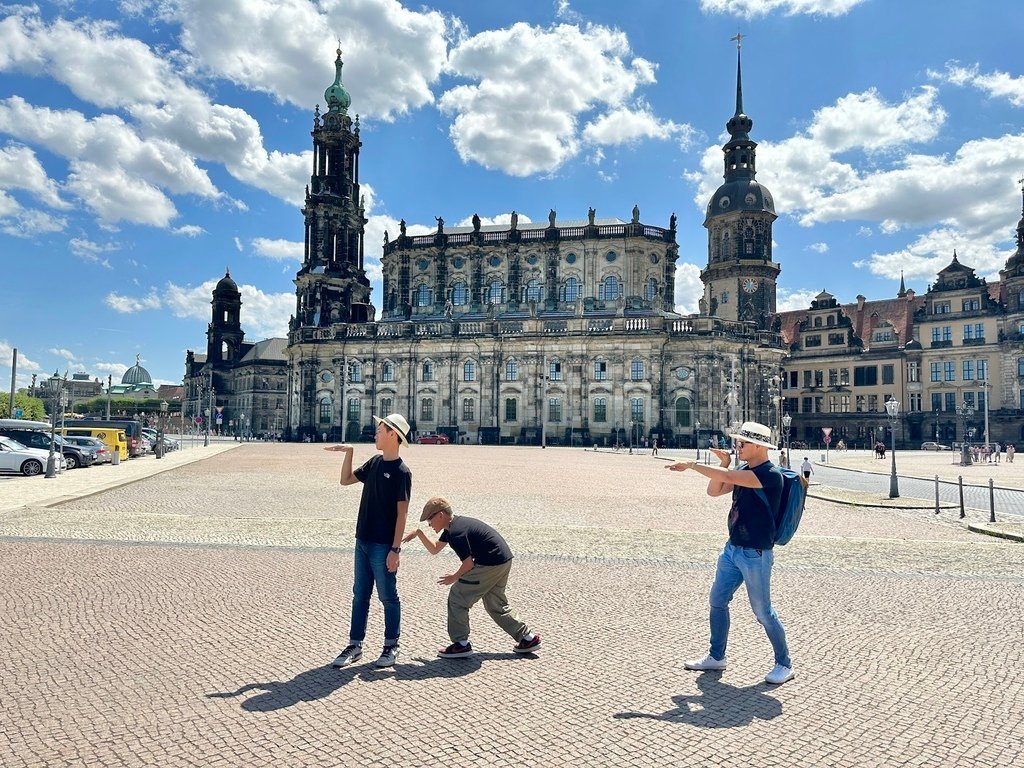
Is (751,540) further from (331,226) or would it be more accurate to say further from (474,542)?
(331,226)

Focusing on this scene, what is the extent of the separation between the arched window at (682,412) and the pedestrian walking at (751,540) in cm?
5571

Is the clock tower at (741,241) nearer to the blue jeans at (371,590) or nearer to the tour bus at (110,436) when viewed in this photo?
the tour bus at (110,436)

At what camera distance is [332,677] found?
5488 mm

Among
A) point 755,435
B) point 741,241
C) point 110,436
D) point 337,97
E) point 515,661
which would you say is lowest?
point 515,661

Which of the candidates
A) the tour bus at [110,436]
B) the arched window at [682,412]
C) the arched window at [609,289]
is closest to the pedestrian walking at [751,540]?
the tour bus at [110,436]

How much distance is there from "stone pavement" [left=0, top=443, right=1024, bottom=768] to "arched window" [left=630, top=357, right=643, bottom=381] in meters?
48.5

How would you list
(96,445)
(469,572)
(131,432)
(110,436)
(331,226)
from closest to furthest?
(469,572) < (96,445) < (110,436) < (131,432) < (331,226)

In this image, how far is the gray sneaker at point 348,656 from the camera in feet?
18.7

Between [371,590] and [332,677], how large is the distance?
2.36 ft

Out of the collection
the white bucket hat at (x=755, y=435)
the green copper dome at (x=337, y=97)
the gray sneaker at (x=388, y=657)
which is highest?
the green copper dome at (x=337, y=97)

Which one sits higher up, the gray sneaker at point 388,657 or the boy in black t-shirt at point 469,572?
the boy in black t-shirt at point 469,572

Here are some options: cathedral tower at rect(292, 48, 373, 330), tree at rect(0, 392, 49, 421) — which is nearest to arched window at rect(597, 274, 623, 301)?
cathedral tower at rect(292, 48, 373, 330)

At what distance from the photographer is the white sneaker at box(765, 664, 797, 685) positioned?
542 centimetres

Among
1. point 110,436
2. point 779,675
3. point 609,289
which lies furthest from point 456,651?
point 609,289
